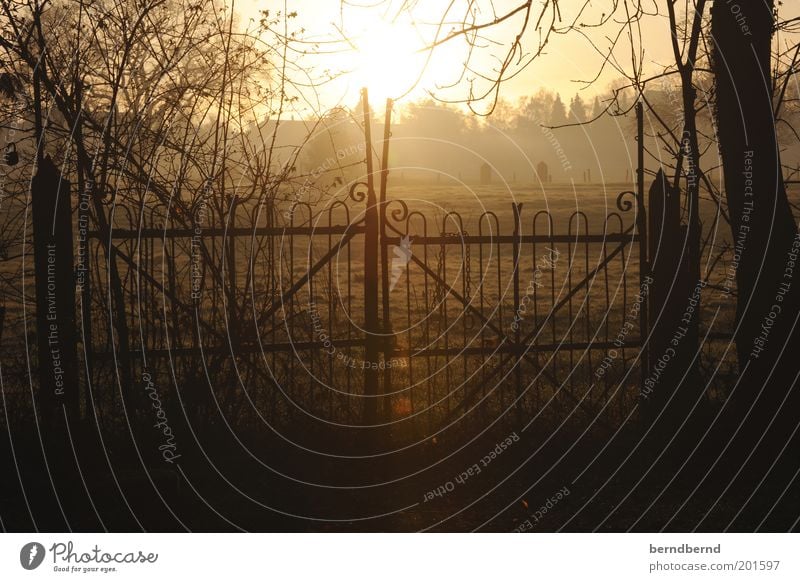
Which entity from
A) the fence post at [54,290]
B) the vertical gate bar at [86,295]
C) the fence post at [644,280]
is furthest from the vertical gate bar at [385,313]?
the fence post at [54,290]

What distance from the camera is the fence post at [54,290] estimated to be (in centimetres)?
639

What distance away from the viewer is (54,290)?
6539 mm

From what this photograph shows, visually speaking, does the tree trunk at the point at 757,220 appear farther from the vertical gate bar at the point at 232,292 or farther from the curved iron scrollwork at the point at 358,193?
the vertical gate bar at the point at 232,292

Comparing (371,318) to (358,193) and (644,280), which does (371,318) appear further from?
(644,280)

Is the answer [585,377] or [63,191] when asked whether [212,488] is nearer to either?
[63,191]

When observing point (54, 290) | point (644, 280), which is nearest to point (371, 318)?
point (644, 280)

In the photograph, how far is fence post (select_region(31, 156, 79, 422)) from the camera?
6391 mm

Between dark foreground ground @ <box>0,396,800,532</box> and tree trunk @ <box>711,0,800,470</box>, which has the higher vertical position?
tree trunk @ <box>711,0,800,470</box>

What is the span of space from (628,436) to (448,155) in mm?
83394

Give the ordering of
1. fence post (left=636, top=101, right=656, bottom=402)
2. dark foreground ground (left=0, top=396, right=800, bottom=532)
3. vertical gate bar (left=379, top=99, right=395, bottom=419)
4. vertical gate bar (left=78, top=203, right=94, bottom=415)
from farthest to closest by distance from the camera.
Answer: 1. fence post (left=636, top=101, right=656, bottom=402)
2. vertical gate bar (left=379, top=99, right=395, bottom=419)
3. vertical gate bar (left=78, top=203, right=94, bottom=415)
4. dark foreground ground (left=0, top=396, right=800, bottom=532)

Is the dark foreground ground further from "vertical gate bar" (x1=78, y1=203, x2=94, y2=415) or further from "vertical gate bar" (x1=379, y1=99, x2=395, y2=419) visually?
"vertical gate bar" (x1=78, y1=203, x2=94, y2=415)

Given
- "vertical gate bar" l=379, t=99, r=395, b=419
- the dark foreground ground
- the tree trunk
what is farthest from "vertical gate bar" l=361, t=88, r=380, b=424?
the tree trunk

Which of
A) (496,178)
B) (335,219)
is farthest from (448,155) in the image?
(335,219)
